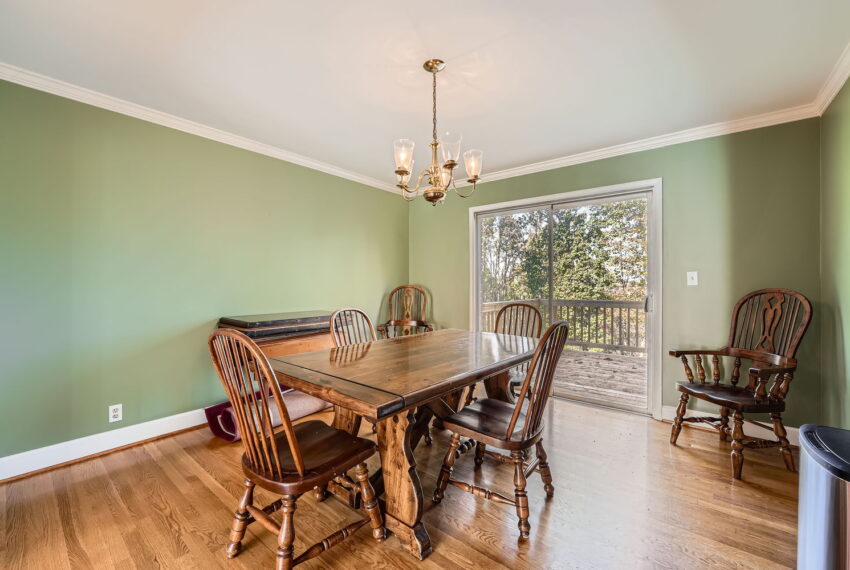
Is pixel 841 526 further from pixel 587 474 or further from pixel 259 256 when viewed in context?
pixel 259 256

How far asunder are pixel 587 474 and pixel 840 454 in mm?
1359

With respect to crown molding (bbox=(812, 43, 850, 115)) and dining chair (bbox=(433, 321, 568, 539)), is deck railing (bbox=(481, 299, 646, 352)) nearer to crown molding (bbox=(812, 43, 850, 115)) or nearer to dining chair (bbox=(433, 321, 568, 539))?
crown molding (bbox=(812, 43, 850, 115))

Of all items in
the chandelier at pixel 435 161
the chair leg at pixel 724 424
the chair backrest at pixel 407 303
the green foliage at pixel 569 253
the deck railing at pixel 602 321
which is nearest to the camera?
the chandelier at pixel 435 161

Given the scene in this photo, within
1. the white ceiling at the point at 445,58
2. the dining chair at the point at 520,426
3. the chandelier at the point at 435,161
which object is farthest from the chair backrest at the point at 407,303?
the dining chair at the point at 520,426

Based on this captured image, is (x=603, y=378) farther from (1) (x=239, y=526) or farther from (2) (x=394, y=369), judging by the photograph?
(1) (x=239, y=526)

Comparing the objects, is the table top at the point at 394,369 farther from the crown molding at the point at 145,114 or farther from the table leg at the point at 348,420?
the crown molding at the point at 145,114

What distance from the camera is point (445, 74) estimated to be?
2090 mm

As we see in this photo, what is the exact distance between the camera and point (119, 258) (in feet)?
8.11

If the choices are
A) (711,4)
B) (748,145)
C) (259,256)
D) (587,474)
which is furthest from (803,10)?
(259,256)

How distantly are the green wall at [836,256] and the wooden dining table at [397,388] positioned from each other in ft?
6.31

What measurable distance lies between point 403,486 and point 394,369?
496 millimetres

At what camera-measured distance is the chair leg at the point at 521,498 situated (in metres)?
1.57

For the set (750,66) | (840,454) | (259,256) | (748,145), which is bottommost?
(840,454)

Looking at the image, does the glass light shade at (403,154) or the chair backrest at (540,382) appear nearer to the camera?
the chair backrest at (540,382)
